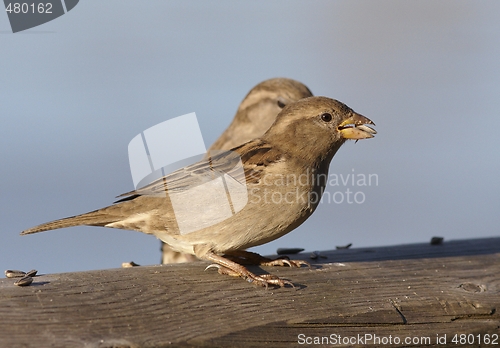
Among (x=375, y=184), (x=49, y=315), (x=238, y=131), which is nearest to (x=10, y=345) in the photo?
(x=49, y=315)

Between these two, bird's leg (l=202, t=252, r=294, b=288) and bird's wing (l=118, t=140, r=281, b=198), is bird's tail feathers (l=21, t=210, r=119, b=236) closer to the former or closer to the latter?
bird's wing (l=118, t=140, r=281, b=198)

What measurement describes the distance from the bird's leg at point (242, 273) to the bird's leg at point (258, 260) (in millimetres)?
264

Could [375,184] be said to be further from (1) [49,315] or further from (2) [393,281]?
(1) [49,315]

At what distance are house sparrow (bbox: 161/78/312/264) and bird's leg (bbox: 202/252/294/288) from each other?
2.83 metres

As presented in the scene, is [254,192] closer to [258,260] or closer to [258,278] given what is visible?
[258,260]

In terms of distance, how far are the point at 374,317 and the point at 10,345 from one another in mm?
1292

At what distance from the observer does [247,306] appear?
8.82 ft

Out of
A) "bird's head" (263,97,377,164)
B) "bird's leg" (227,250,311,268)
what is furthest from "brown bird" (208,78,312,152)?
"bird's leg" (227,250,311,268)

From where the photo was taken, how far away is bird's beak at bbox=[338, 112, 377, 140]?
3.60 metres

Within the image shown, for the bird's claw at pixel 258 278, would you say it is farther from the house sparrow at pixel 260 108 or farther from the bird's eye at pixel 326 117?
the house sparrow at pixel 260 108

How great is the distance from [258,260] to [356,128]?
798 mm

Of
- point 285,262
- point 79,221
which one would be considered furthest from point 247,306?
point 79,221

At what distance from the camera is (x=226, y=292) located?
282cm

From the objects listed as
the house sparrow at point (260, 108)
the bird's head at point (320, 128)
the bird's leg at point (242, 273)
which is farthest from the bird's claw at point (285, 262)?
the house sparrow at point (260, 108)
